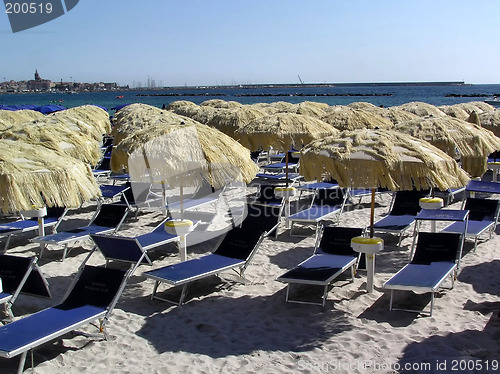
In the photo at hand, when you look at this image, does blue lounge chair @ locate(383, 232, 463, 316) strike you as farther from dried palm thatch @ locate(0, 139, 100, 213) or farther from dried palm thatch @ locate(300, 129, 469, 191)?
dried palm thatch @ locate(0, 139, 100, 213)

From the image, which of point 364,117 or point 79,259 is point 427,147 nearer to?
point 79,259

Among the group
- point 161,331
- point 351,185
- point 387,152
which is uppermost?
point 387,152

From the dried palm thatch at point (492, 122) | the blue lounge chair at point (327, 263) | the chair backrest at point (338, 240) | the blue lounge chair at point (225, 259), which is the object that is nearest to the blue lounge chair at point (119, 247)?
the blue lounge chair at point (225, 259)

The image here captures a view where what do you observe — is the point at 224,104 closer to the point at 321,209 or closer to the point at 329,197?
the point at 329,197

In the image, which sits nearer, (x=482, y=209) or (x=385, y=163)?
(x=385, y=163)

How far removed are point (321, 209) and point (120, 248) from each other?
3.53m

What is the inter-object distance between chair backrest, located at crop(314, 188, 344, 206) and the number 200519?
477 centimetres

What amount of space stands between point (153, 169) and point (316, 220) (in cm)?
268

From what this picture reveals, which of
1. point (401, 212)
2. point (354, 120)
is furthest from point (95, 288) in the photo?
point (354, 120)

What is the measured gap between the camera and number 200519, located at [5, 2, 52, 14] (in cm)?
530

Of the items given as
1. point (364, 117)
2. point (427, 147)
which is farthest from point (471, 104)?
point (427, 147)

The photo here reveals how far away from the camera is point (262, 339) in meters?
4.25

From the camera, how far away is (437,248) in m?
5.39

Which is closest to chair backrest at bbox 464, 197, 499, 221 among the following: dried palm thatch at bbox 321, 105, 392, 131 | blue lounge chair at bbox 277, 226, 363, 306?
blue lounge chair at bbox 277, 226, 363, 306
